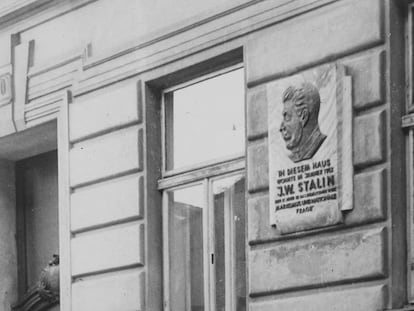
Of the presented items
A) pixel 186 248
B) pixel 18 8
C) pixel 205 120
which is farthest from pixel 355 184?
pixel 18 8

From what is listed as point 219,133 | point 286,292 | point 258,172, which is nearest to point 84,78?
point 219,133

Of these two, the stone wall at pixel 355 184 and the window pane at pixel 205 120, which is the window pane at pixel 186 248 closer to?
the window pane at pixel 205 120

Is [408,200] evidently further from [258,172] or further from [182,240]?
[182,240]

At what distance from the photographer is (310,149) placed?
1189cm

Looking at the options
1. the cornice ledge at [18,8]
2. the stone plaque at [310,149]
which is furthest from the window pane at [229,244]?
the cornice ledge at [18,8]

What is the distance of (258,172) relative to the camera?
490 inches

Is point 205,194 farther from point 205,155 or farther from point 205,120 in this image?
point 205,120

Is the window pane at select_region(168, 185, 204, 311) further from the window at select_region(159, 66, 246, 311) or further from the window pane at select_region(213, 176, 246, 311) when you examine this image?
the window pane at select_region(213, 176, 246, 311)

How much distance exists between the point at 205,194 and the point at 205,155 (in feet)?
1.26

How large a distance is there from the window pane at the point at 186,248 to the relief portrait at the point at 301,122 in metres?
1.66

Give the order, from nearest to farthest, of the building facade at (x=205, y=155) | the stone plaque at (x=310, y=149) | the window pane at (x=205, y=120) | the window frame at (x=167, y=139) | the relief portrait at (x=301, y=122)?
the building facade at (x=205, y=155) → the stone plaque at (x=310, y=149) → the relief portrait at (x=301, y=122) → the window pane at (x=205, y=120) → the window frame at (x=167, y=139)

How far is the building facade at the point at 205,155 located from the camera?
37.7 ft

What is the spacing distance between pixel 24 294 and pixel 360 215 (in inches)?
227

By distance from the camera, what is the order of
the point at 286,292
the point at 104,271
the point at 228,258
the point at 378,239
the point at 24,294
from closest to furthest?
the point at 378,239 → the point at 286,292 → the point at 228,258 → the point at 104,271 → the point at 24,294
